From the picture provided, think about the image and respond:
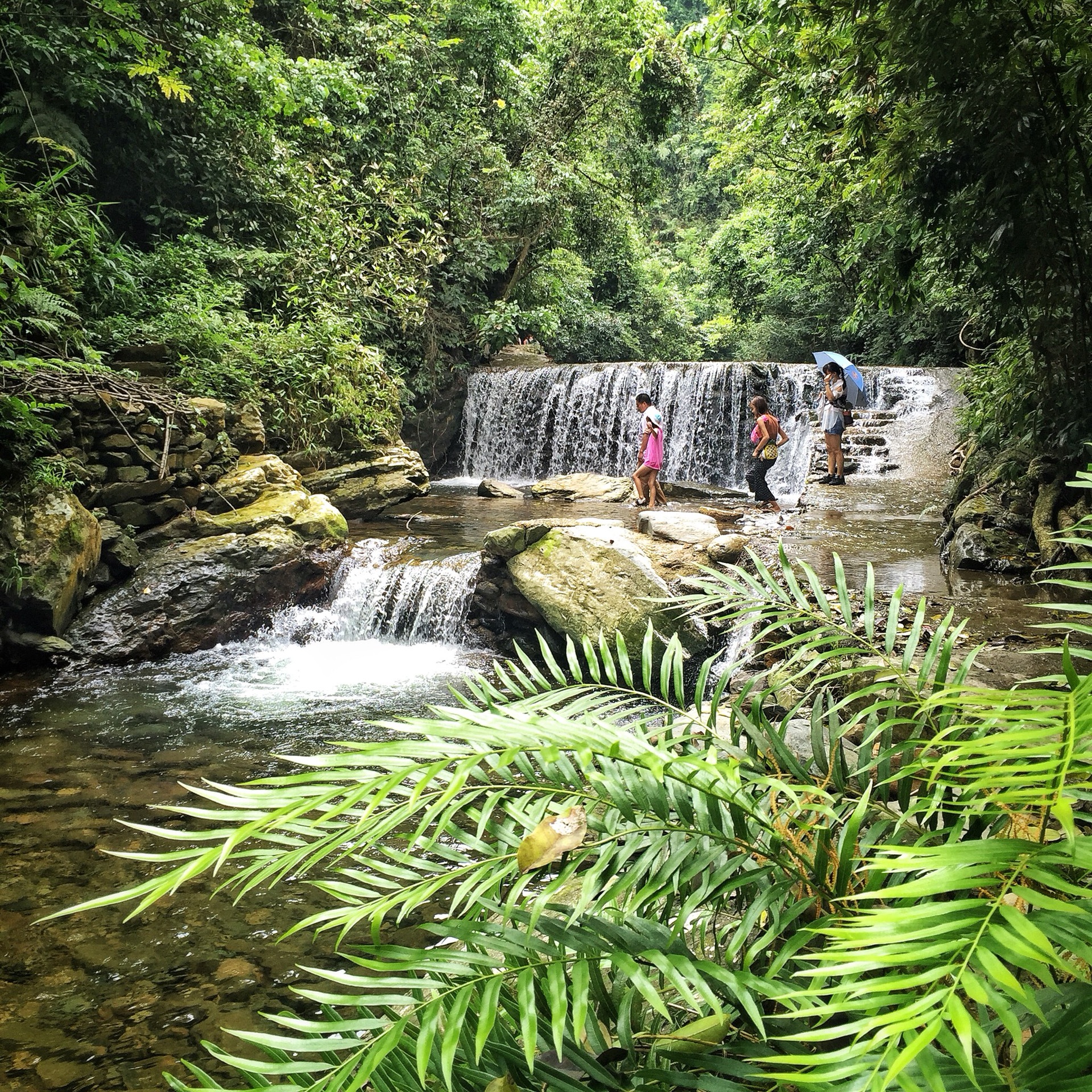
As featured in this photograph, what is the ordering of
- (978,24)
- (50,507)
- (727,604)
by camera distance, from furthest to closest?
(50,507) → (978,24) → (727,604)

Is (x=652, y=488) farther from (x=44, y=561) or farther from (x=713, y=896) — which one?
(x=713, y=896)

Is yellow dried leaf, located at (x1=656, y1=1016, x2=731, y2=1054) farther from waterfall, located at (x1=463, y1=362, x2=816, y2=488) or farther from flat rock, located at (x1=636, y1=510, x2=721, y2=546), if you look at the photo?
waterfall, located at (x1=463, y1=362, x2=816, y2=488)

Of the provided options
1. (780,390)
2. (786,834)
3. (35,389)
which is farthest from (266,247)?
(786,834)

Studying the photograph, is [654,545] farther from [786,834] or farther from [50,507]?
[786,834]

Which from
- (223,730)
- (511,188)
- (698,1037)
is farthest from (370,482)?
(698,1037)

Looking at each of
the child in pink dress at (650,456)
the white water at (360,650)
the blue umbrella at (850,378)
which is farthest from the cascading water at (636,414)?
the white water at (360,650)

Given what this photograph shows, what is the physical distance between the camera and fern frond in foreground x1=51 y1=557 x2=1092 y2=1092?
2.34 ft

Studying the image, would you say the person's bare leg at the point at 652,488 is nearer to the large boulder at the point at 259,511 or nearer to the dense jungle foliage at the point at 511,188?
the dense jungle foliage at the point at 511,188

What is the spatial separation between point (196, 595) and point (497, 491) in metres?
6.69

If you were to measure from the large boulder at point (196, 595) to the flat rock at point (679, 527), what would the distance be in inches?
144

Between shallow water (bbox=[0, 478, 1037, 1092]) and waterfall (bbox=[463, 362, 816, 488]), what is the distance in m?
4.42

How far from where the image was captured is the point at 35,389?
21.3 ft

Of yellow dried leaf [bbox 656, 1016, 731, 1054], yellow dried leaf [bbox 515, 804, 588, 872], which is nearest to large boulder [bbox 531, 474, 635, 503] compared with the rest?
yellow dried leaf [bbox 515, 804, 588, 872]

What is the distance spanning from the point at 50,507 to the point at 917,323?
1608cm
